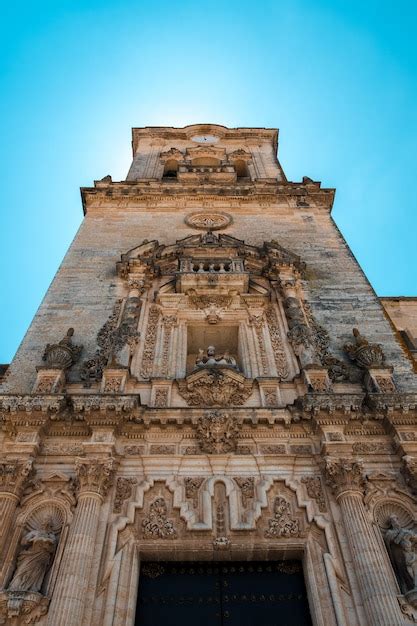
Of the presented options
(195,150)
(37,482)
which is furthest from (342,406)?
(195,150)

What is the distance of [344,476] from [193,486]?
2.64 m

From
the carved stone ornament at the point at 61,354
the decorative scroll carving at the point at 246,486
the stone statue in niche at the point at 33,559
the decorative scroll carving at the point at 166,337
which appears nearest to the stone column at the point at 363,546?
the decorative scroll carving at the point at 246,486

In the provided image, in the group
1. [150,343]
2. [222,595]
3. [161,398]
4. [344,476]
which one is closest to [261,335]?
[150,343]

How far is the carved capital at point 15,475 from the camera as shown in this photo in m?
8.71

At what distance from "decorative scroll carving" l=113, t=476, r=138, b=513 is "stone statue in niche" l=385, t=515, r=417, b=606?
438cm

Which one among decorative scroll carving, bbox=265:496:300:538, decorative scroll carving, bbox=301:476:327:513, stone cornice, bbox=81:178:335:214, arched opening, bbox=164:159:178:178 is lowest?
decorative scroll carving, bbox=265:496:300:538

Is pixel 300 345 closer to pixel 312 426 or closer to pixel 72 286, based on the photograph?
pixel 312 426

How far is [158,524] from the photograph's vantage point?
8.67 meters

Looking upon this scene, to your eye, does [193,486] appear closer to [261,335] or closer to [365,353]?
[261,335]

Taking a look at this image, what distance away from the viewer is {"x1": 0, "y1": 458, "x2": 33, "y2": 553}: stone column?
8297 mm

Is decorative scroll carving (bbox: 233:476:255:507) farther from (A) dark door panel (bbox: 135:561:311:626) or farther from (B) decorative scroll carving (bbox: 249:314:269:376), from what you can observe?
(B) decorative scroll carving (bbox: 249:314:269:376)

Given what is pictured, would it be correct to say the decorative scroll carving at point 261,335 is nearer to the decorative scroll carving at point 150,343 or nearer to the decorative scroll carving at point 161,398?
the decorative scroll carving at point 161,398

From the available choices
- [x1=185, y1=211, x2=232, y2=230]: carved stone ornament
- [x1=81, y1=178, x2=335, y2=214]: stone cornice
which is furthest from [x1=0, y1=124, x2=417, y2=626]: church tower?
[x1=81, y1=178, x2=335, y2=214]: stone cornice

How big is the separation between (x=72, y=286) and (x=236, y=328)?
15.8ft
